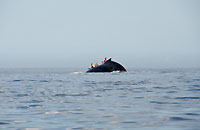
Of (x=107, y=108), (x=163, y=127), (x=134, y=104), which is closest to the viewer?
(x=163, y=127)

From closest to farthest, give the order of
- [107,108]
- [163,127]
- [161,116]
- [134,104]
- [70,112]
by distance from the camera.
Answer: [163,127]
[161,116]
[70,112]
[107,108]
[134,104]

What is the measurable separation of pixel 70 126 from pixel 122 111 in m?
4.48

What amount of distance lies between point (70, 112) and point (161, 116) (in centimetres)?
436

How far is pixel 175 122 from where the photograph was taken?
46.4 ft

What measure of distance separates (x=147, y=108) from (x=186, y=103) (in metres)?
3.05

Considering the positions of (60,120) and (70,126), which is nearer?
(70,126)

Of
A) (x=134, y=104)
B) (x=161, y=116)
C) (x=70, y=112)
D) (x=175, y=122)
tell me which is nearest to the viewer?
(x=175, y=122)

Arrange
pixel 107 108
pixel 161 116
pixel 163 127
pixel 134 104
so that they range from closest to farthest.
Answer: pixel 163 127 < pixel 161 116 < pixel 107 108 < pixel 134 104

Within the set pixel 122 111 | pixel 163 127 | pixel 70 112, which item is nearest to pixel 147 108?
pixel 122 111

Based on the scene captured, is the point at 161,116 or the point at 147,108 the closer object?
the point at 161,116

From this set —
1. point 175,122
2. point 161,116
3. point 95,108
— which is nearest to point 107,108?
point 95,108

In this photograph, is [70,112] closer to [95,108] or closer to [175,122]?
[95,108]

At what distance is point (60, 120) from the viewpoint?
48.8ft

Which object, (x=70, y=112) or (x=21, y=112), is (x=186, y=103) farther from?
(x=21, y=112)
